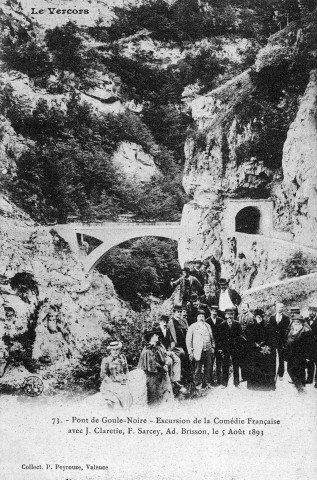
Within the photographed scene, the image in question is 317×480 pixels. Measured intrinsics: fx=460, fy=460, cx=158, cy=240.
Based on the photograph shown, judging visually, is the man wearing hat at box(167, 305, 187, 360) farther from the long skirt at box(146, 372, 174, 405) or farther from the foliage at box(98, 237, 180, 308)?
the foliage at box(98, 237, 180, 308)

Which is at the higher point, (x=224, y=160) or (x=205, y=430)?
(x=224, y=160)

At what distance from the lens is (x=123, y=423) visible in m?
6.41

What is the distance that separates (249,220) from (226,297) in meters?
1.25

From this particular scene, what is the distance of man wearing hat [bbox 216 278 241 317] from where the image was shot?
680 cm

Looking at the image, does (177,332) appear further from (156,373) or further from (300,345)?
(300,345)

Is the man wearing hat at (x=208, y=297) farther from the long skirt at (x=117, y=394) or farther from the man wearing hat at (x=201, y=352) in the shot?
the long skirt at (x=117, y=394)

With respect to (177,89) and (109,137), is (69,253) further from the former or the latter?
(177,89)

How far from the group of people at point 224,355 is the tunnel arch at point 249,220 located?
1190mm

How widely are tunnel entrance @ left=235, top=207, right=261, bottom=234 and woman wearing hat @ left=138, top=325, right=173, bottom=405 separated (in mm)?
2199

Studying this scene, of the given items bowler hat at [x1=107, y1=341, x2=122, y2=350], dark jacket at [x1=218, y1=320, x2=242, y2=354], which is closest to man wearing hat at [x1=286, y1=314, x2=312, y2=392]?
dark jacket at [x1=218, y1=320, x2=242, y2=354]

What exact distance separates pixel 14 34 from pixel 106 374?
17.6ft

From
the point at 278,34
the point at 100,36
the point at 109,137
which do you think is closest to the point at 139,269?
the point at 109,137

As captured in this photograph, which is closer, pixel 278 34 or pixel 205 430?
pixel 205 430

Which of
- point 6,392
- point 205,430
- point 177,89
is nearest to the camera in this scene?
point 205,430
